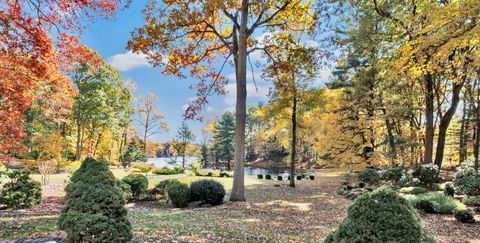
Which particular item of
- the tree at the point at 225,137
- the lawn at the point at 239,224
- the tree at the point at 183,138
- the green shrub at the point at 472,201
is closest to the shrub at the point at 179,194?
the lawn at the point at 239,224

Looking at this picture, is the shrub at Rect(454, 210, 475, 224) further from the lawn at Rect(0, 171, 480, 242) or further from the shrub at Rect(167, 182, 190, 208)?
the shrub at Rect(167, 182, 190, 208)

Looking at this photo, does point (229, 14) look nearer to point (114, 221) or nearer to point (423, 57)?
point (423, 57)

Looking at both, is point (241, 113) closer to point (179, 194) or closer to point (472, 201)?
point (179, 194)

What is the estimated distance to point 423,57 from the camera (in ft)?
26.3

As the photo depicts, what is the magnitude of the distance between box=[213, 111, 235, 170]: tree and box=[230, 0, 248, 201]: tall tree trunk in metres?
27.7

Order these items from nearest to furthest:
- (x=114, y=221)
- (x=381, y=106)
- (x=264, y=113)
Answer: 1. (x=114, y=221)
2. (x=264, y=113)
3. (x=381, y=106)

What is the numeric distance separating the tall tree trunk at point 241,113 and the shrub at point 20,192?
6.05 metres

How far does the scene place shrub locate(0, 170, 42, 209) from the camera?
7.63 meters

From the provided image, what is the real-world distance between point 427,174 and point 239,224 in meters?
8.29

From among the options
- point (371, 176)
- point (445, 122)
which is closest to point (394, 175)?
point (371, 176)

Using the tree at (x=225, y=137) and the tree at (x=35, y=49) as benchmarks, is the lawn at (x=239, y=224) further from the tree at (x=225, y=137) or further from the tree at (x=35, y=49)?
the tree at (x=225, y=137)

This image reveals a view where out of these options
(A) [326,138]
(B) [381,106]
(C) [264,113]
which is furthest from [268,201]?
(B) [381,106]

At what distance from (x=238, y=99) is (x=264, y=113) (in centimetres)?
535

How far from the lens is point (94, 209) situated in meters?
3.73
